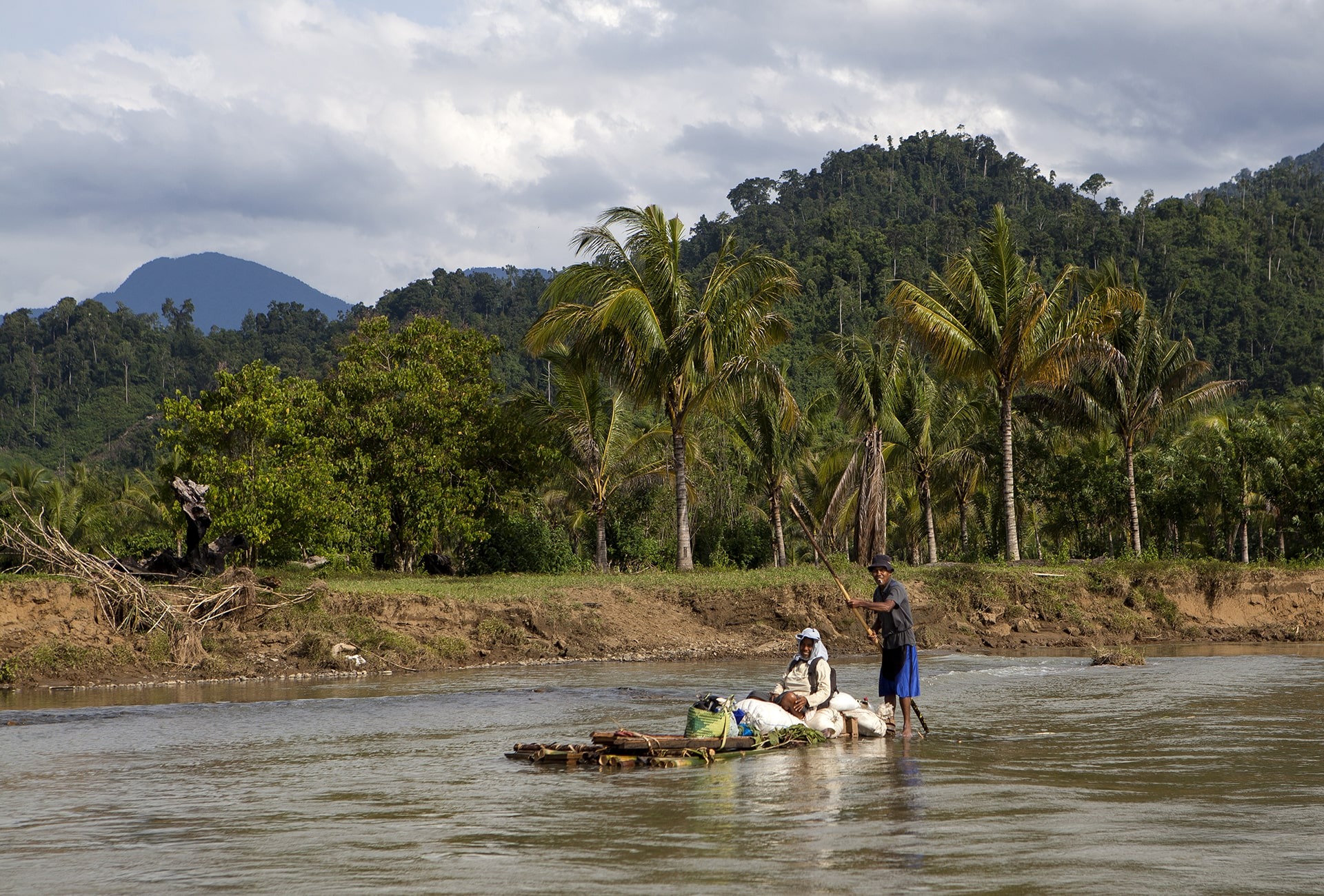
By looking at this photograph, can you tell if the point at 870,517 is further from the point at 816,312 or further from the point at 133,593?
the point at 816,312

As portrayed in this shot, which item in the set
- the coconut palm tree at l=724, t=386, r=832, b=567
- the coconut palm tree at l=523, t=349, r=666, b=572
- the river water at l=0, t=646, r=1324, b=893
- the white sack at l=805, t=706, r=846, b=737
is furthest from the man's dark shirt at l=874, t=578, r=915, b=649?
the coconut palm tree at l=724, t=386, r=832, b=567

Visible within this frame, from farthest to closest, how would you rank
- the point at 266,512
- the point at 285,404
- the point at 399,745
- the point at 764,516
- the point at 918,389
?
the point at 764,516
the point at 918,389
the point at 285,404
the point at 266,512
the point at 399,745

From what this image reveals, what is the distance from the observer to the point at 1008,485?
28.8m

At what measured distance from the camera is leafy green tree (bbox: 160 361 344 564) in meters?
24.6

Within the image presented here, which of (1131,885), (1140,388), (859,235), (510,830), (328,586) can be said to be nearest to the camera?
(1131,885)

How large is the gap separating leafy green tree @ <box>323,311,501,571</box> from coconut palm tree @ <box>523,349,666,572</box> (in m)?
1.79

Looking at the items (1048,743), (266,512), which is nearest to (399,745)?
(1048,743)

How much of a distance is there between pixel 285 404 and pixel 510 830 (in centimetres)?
1968

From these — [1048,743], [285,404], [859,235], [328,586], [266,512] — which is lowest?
[1048,743]

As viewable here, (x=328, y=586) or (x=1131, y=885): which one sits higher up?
(x=328, y=586)

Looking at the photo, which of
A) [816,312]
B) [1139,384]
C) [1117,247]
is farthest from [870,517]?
[1117,247]

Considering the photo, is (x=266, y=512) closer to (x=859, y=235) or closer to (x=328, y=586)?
(x=328, y=586)

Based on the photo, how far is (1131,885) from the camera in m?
6.45

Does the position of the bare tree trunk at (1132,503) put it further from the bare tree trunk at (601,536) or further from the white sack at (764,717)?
the white sack at (764,717)
